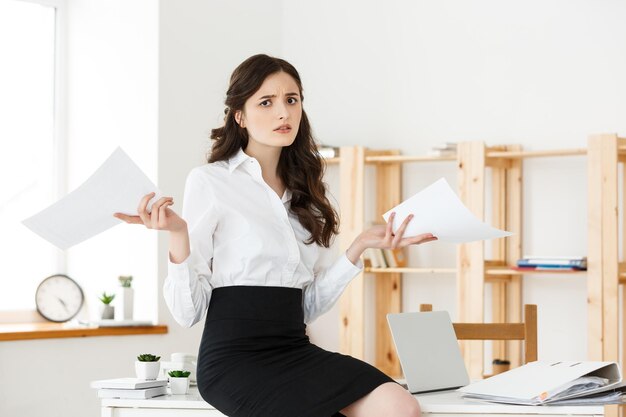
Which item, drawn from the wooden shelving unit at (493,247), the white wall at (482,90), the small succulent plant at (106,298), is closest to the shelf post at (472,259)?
the wooden shelving unit at (493,247)

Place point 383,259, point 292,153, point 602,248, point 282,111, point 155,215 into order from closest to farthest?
point 155,215 < point 282,111 < point 292,153 < point 602,248 < point 383,259

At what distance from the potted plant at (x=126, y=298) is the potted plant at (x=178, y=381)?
2196 mm

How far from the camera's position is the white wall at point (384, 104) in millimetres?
4391

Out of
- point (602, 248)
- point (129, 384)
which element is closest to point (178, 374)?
point (129, 384)

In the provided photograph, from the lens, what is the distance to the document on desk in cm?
183

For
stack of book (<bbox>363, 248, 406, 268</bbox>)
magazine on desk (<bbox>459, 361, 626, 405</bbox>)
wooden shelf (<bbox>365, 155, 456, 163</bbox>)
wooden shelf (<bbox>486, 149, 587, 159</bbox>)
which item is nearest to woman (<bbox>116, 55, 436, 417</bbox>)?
magazine on desk (<bbox>459, 361, 626, 405</bbox>)

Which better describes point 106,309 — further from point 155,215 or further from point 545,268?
point 155,215

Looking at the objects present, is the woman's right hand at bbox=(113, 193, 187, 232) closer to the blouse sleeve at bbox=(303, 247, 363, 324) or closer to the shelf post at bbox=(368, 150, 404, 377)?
the blouse sleeve at bbox=(303, 247, 363, 324)

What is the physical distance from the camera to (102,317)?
4379 millimetres

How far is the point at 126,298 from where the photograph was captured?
434 cm

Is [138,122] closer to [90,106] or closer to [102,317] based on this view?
[90,106]

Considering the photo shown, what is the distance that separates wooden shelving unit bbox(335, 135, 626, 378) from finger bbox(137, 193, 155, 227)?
8.99 ft

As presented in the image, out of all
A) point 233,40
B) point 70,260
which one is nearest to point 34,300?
point 70,260

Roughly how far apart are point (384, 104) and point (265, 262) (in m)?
3.11
